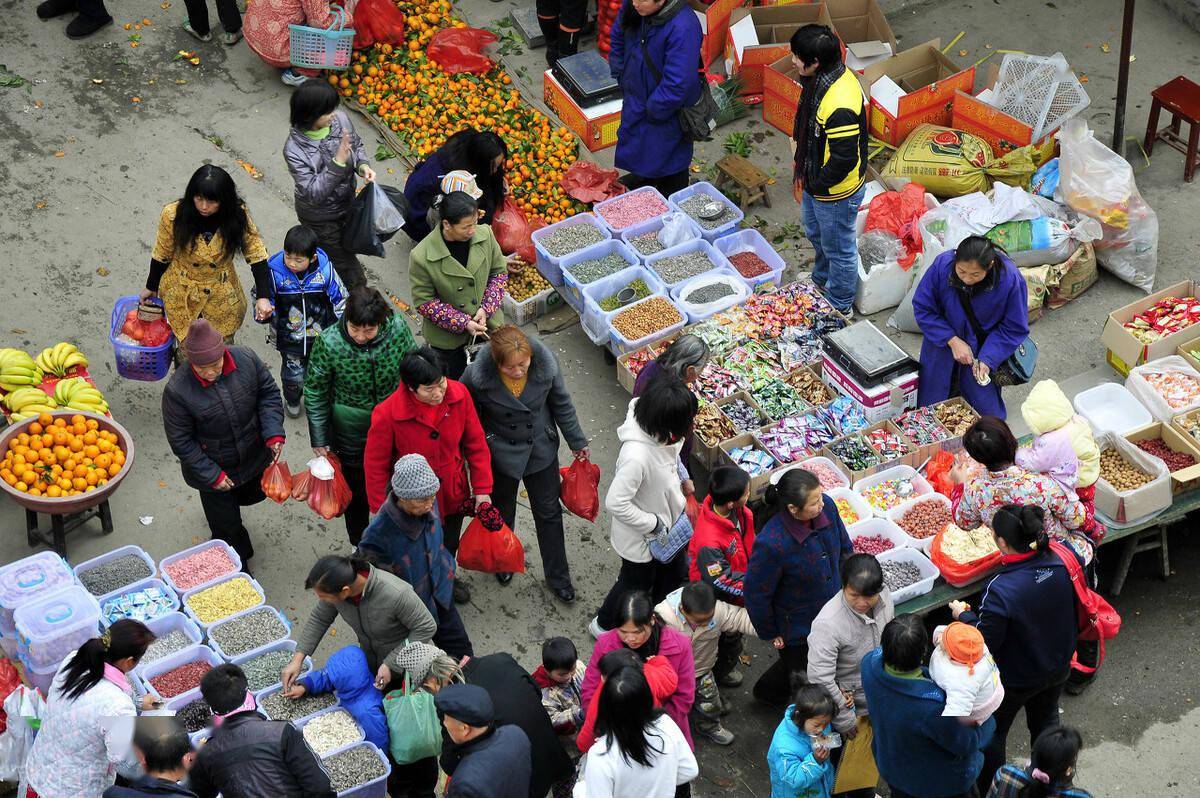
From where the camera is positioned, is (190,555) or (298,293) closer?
(190,555)

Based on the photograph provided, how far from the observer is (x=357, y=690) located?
18.0 ft

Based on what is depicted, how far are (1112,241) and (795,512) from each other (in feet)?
13.1

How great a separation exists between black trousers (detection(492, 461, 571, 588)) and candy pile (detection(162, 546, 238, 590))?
4.21 ft

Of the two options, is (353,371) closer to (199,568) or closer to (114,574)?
(199,568)

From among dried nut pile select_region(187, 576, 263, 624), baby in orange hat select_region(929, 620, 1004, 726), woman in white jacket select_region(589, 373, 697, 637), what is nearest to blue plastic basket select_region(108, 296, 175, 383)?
dried nut pile select_region(187, 576, 263, 624)

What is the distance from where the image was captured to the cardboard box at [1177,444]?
21.3 feet

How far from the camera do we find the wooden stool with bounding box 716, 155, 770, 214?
8859 mm

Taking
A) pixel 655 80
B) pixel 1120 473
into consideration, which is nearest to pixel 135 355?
pixel 655 80

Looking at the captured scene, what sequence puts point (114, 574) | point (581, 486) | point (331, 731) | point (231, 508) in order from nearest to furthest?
point (331, 731) → point (114, 574) → point (581, 486) → point (231, 508)

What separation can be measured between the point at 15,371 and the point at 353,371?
213 cm

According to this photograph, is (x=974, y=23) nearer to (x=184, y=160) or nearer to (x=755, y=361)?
(x=755, y=361)

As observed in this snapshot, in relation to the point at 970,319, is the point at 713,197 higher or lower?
lower

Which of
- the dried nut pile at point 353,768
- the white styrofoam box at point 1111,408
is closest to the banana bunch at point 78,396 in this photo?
the dried nut pile at point 353,768

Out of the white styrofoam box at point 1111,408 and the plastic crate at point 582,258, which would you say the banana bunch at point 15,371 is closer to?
the plastic crate at point 582,258
